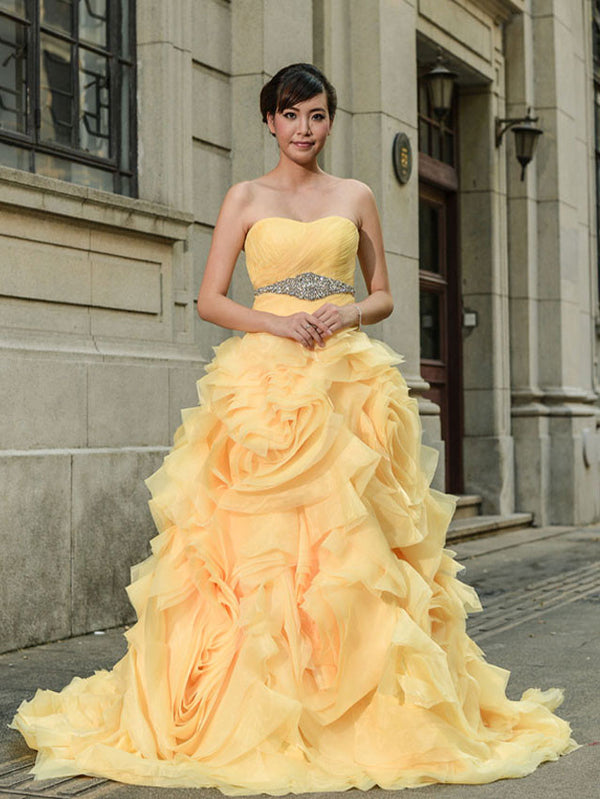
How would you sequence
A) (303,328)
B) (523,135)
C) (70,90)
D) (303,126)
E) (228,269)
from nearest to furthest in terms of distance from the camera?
(303,328) < (303,126) < (228,269) < (70,90) < (523,135)

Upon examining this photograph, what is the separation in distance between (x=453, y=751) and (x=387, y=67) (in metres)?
7.62

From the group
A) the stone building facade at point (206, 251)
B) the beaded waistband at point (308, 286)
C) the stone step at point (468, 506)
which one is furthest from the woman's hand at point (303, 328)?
the stone step at point (468, 506)

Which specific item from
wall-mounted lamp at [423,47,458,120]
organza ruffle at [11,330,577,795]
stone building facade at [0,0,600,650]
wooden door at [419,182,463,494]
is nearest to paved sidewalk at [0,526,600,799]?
organza ruffle at [11,330,577,795]

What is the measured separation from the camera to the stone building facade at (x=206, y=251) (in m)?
6.70

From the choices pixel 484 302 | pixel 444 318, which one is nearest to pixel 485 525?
pixel 444 318

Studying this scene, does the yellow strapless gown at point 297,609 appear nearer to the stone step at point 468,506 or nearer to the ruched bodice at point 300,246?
the ruched bodice at point 300,246

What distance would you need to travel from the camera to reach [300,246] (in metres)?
4.50

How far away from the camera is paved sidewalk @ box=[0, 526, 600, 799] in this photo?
3.90 m

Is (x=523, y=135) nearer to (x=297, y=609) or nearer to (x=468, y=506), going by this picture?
(x=468, y=506)

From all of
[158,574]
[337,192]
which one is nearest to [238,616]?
[158,574]

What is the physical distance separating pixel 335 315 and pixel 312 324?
90 millimetres

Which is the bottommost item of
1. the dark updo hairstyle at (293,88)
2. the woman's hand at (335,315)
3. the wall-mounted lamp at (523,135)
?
the woman's hand at (335,315)

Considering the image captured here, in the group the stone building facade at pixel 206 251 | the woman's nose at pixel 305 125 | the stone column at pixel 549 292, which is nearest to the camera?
the woman's nose at pixel 305 125

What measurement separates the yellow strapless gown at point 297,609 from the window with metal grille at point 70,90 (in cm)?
300
